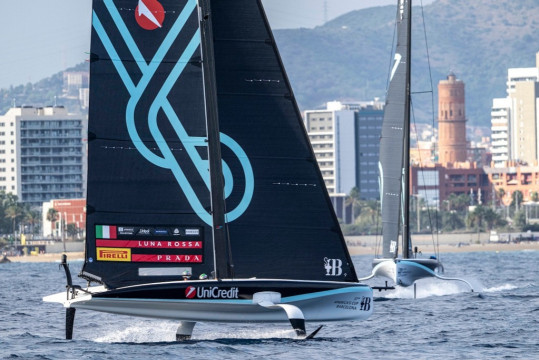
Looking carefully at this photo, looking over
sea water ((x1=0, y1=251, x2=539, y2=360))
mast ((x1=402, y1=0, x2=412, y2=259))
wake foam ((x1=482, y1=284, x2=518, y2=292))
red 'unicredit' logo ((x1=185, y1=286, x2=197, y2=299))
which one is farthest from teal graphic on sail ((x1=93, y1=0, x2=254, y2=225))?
wake foam ((x1=482, y1=284, x2=518, y2=292))

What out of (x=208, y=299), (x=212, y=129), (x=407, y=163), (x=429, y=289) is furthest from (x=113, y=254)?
(x=429, y=289)

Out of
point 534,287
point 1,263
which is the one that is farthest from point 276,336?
point 1,263

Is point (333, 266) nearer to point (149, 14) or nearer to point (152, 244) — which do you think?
point (152, 244)

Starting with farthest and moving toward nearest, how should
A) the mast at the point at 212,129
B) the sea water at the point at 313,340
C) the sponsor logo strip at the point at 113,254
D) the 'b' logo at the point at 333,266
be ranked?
the 'b' logo at the point at 333,266 → the sponsor logo strip at the point at 113,254 → the mast at the point at 212,129 → the sea water at the point at 313,340

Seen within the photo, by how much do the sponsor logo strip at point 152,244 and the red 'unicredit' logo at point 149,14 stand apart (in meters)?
4.74

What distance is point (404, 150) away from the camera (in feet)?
184

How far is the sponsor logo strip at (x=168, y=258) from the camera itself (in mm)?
31141

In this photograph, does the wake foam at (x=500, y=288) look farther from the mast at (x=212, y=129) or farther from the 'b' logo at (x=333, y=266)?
the mast at (x=212, y=129)

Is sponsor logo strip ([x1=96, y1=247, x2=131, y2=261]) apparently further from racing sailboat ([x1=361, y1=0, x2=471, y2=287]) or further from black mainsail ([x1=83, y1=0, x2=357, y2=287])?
racing sailboat ([x1=361, y1=0, x2=471, y2=287])

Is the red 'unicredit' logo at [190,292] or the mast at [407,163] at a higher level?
the mast at [407,163]

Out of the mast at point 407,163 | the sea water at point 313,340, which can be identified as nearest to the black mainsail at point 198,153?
the sea water at point 313,340

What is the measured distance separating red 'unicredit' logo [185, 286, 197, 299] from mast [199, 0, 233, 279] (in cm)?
82

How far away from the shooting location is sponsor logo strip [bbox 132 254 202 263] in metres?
31.1

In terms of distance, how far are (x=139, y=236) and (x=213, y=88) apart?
368 centimetres
